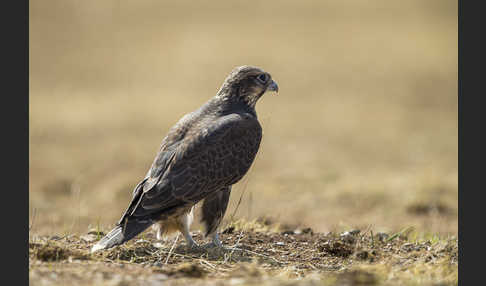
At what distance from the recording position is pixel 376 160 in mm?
12508

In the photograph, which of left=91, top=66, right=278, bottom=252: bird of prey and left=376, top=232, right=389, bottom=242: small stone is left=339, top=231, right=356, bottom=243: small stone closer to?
left=376, top=232, right=389, bottom=242: small stone

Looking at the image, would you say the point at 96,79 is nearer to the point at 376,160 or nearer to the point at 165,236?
the point at 376,160

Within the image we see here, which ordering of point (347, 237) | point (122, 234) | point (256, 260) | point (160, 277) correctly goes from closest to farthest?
point (160, 277), point (256, 260), point (122, 234), point (347, 237)

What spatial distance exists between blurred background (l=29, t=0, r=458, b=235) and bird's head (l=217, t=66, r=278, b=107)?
1.18 feet

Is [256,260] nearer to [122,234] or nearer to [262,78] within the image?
[122,234]

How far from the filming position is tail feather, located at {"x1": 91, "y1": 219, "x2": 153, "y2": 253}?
483 centimetres

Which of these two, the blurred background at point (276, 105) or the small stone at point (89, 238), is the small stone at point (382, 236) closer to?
the blurred background at point (276, 105)

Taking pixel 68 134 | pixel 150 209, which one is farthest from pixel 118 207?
pixel 68 134

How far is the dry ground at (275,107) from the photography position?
30.2 ft

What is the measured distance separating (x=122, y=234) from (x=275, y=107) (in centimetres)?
1154

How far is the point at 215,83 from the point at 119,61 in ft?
14.7

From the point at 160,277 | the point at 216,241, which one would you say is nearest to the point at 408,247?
the point at 216,241

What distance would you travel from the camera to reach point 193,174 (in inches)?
205

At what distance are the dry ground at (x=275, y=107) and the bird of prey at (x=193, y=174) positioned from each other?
0.24 meters
